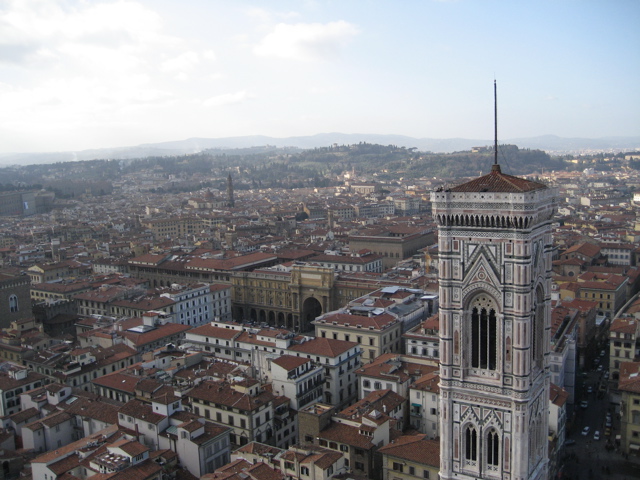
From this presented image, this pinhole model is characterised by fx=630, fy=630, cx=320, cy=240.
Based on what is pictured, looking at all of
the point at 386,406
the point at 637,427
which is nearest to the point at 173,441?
the point at 386,406

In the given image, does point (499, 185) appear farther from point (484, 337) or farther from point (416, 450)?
point (416, 450)

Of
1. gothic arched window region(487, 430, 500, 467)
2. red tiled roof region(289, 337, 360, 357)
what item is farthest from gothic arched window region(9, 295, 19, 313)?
gothic arched window region(487, 430, 500, 467)

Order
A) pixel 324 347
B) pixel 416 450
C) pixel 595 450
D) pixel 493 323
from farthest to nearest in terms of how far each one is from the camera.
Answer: pixel 324 347, pixel 595 450, pixel 416 450, pixel 493 323

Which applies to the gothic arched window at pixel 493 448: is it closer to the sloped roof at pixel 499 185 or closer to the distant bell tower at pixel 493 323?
the distant bell tower at pixel 493 323

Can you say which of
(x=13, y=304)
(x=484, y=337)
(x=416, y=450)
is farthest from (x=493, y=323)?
(x=13, y=304)

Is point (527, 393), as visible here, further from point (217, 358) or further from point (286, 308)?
point (286, 308)

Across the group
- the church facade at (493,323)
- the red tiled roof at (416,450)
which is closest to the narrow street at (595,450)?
the red tiled roof at (416,450)
